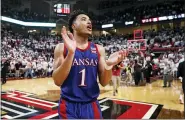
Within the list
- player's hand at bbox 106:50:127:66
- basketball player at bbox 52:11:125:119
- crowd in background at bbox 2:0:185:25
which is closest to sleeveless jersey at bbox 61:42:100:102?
basketball player at bbox 52:11:125:119

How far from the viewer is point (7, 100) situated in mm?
6453

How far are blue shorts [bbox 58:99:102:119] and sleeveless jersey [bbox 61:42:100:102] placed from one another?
0.13ft

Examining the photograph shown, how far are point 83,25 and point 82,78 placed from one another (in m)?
0.41

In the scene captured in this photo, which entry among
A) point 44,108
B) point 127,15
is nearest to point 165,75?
point 44,108

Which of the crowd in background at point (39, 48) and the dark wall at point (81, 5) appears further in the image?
the dark wall at point (81, 5)

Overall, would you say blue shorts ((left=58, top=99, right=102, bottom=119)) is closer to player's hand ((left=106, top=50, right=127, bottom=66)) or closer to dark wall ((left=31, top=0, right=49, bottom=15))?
player's hand ((left=106, top=50, right=127, bottom=66))

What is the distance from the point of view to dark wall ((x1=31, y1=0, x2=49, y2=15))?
23.1m

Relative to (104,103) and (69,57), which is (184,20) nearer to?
(104,103)

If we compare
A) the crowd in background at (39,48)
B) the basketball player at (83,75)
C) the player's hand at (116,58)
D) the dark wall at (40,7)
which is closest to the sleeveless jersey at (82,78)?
the basketball player at (83,75)

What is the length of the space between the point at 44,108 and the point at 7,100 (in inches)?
64.1

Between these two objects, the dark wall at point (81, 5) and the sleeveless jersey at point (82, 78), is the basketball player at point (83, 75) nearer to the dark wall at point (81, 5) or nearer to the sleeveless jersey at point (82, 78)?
the sleeveless jersey at point (82, 78)

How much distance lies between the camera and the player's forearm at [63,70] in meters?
1.58

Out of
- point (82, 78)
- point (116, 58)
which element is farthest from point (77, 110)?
point (116, 58)

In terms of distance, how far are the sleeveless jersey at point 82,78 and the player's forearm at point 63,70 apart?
0.10 meters
